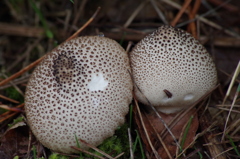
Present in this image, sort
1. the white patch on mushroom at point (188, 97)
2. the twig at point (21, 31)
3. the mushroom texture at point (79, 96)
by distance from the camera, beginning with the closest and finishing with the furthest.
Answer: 1. the mushroom texture at point (79, 96)
2. the white patch on mushroom at point (188, 97)
3. the twig at point (21, 31)

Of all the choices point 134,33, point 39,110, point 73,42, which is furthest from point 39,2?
point 39,110

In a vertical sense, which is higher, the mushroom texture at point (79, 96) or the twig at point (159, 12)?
the twig at point (159, 12)

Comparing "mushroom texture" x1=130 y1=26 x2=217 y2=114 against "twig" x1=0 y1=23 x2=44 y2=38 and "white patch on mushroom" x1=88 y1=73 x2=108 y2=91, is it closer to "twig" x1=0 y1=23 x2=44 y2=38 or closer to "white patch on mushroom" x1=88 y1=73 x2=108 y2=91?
"white patch on mushroom" x1=88 y1=73 x2=108 y2=91

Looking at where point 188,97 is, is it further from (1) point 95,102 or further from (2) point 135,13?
(2) point 135,13

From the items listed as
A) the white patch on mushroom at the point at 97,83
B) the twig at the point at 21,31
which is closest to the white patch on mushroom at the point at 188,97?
the white patch on mushroom at the point at 97,83

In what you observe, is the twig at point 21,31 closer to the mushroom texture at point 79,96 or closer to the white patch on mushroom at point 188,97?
the mushroom texture at point 79,96

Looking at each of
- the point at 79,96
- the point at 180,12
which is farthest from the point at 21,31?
the point at 180,12

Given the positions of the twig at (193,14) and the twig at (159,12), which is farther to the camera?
the twig at (159,12)
